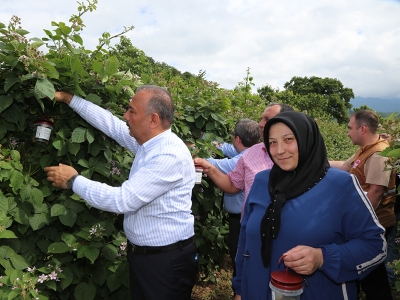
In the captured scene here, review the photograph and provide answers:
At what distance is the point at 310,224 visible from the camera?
1.76 m

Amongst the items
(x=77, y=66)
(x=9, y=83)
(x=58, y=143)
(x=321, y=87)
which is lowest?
(x=58, y=143)

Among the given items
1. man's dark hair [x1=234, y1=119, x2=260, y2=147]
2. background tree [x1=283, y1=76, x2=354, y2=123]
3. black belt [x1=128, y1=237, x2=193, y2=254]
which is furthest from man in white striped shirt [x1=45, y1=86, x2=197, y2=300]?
background tree [x1=283, y1=76, x2=354, y2=123]

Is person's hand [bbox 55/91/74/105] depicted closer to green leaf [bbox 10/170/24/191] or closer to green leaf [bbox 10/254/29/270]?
green leaf [bbox 10/170/24/191]

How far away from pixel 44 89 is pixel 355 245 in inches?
79.6

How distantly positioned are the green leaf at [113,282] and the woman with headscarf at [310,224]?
127 cm

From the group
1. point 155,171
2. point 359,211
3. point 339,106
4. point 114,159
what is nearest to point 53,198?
point 114,159

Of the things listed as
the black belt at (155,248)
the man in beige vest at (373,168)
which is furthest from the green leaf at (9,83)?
the man in beige vest at (373,168)

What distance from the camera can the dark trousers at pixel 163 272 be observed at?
2355 millimetres

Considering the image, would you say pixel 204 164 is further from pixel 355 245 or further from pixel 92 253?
pixel 355 245

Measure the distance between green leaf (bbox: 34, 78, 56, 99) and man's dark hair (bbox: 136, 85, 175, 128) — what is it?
1.90 ft

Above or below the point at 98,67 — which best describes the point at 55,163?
below

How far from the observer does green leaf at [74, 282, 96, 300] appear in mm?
2689

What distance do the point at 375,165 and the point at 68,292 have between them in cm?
332

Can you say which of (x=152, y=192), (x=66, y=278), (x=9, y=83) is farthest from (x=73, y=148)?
(x=66, y=278)
